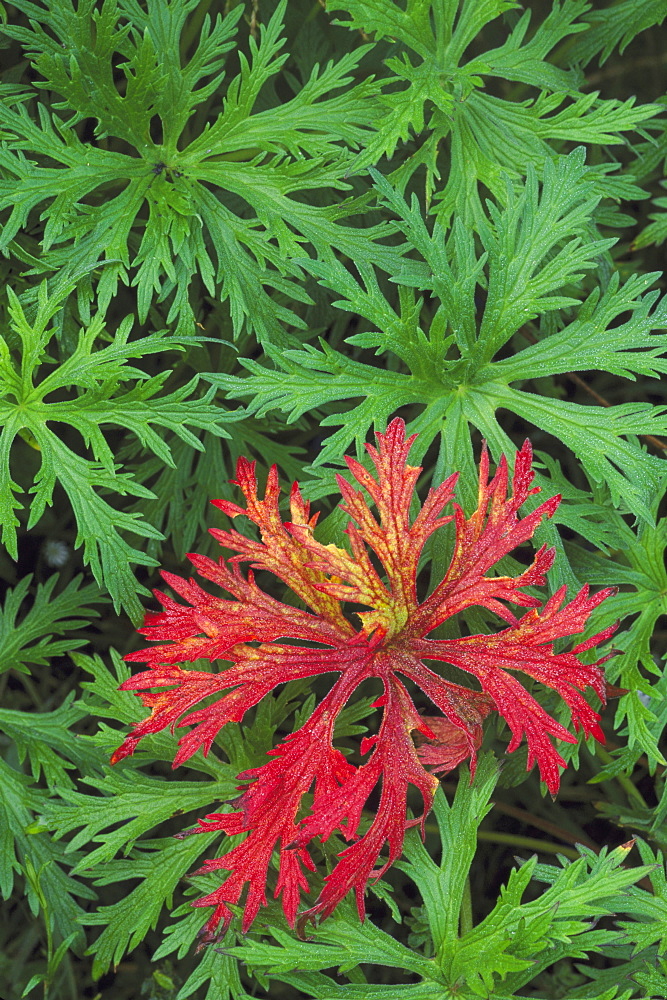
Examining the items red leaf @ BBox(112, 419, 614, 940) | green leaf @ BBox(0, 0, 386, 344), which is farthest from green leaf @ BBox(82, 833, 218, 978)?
green leaf @ BBox(0, 0, 386, 344)

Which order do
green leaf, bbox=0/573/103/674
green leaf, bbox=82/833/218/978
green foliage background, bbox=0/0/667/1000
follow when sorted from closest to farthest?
green foliage background, bbox=0/0/667/1000, green leaf, bbox=82/833/218/978, green leaf, bbox=0/573/103/674

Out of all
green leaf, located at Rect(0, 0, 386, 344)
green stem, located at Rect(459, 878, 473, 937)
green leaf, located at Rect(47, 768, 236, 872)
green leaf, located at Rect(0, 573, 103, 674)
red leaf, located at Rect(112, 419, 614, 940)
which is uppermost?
green leaf, located at Rect(0, 0, 386, 344)

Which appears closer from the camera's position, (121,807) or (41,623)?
(121,807)

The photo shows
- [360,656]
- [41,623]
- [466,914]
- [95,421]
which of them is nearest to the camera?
[360,656]

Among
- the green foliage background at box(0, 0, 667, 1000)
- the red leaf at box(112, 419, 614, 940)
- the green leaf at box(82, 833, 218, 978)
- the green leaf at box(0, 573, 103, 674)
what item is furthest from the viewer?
the green leaf at box(0, 573, 103, 674)

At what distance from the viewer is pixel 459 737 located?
4.63 ft

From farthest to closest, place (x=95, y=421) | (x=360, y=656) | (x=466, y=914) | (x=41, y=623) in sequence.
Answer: (x=41, y=623)
(x=466, y=914)
(x=95, y=421)
(x=360, y=656)

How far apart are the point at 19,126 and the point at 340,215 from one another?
579 millimetres

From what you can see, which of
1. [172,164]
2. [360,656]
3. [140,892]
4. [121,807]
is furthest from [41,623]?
[172,164]

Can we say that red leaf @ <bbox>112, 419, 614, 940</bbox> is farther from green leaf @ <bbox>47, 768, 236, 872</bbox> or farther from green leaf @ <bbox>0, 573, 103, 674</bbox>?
green leaf @ <bbox>0, 573, 103, 674</bbox>

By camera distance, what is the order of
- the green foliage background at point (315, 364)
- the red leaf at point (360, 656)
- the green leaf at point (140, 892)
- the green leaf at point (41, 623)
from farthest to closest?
1. the green leaf at point (41, 623)
2. the green leaf at point (140, 892)
3. the green foliage background at point (315, 364)
4. the red leaf at point (360, 656)

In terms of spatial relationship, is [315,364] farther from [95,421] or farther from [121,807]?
[121,807]

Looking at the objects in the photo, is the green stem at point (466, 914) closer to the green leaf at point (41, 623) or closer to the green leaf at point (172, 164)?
the green leaf at point (41, 623)

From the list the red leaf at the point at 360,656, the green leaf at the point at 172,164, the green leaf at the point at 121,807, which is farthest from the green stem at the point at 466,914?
the green leaf at the point at 172,164
